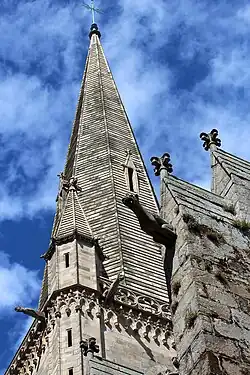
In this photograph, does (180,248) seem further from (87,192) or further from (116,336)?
(87,192)

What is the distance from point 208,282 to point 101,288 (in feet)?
49.0

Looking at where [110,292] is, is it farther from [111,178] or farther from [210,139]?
[210,139]

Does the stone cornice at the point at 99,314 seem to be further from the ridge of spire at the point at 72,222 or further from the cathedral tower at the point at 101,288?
the ridge of spire at the point at 72,222

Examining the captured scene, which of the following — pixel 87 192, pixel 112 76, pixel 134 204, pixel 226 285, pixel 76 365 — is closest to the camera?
pixel 226 285

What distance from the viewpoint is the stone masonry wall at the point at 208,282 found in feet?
21.2

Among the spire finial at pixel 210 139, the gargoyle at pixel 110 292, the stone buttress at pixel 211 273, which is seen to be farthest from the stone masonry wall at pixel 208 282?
the gargoyle at pixel 110 292

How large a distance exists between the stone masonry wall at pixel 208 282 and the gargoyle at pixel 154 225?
0.08 meters

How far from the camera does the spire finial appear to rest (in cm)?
920

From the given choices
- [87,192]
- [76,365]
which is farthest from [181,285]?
[87,192]


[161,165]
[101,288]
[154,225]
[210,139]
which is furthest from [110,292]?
[154,225]

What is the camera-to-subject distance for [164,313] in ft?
74.7

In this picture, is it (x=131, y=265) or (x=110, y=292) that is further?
(x=131, y=265)

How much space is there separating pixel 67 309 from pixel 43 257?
3155 mm

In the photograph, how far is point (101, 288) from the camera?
858 inches
